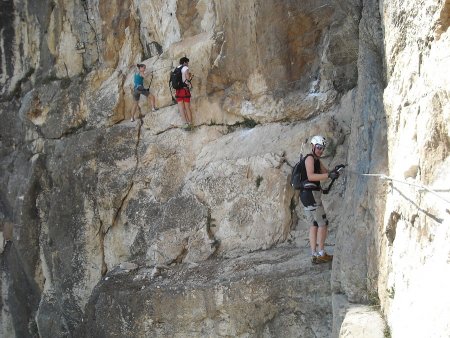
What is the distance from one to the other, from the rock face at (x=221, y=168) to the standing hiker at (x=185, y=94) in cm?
27

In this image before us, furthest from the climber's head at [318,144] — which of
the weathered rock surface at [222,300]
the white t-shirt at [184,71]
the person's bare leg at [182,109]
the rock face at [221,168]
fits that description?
the person's bare leg at [182,109]

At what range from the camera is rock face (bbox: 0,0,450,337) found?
6.59 m

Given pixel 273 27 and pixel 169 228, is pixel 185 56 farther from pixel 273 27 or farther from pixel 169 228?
pixel 169 228

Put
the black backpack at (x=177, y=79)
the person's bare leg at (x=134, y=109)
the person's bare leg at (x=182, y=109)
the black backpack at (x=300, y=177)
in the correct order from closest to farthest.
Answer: the black backpack at (x=300, y=177) < the black backpack at (x=177, y=79) < the person's bare leg at (x=182, y=109) < the person's bare leg at (x=134, y=109)

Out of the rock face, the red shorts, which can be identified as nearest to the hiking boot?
the rock face

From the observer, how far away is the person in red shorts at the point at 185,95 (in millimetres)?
13625

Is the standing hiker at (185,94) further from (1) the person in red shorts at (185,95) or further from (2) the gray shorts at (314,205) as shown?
(2) the gray shorts at (314,205)

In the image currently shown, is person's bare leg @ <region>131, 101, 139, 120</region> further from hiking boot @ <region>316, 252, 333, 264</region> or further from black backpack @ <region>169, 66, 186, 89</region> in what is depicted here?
hiking boot @ <region>316, 252, 333, 264</region>

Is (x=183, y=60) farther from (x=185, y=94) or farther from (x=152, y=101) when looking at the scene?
(x=152, y=101)

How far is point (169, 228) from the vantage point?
13109 millimetres

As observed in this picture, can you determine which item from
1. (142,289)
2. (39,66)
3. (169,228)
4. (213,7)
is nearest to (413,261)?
(142,289)

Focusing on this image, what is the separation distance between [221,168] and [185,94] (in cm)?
201

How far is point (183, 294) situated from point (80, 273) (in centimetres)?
507

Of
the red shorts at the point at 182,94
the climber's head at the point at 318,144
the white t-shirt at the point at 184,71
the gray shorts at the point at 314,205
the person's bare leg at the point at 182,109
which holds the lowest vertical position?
the gray shorts at the point at 314,205
